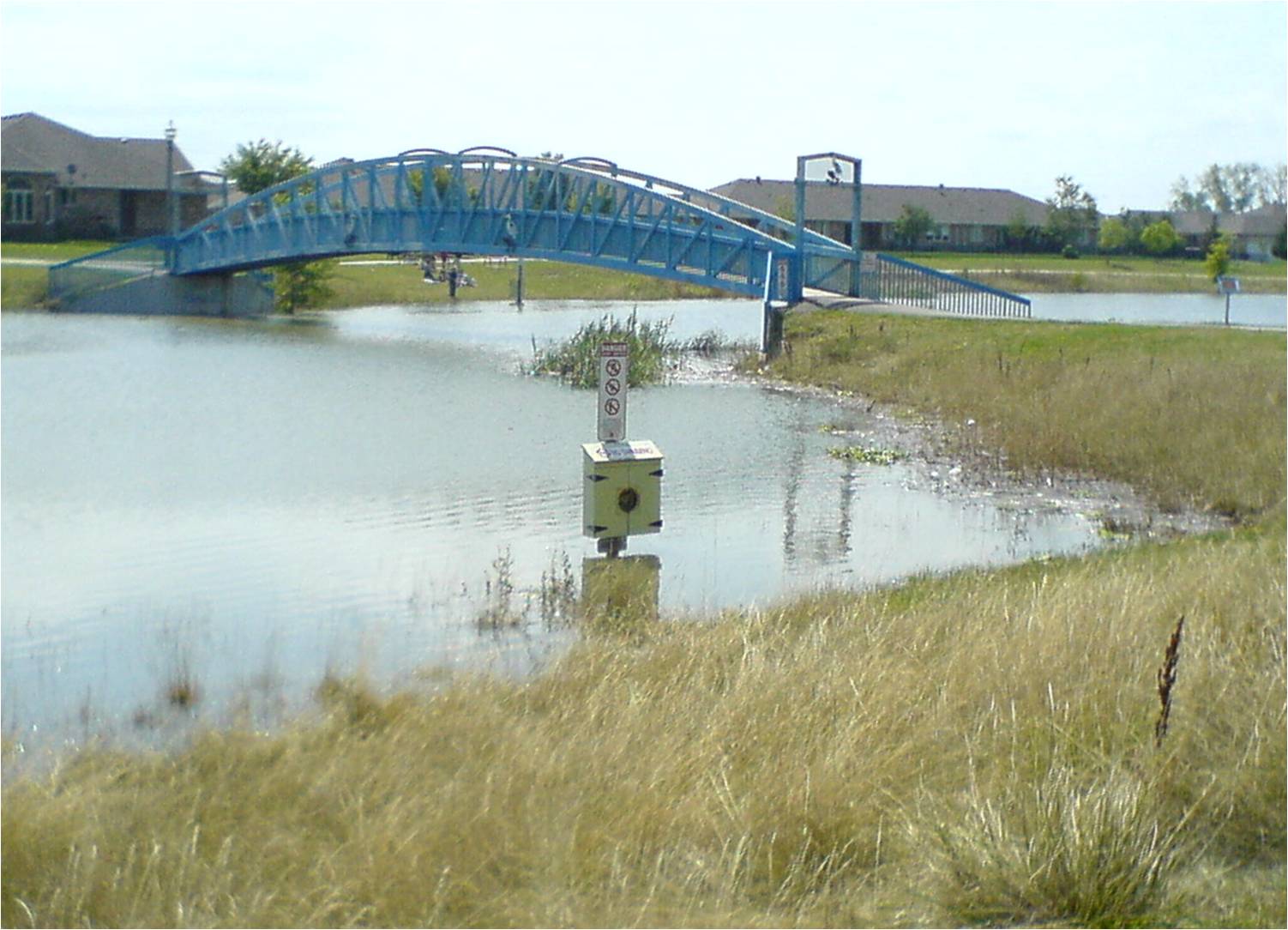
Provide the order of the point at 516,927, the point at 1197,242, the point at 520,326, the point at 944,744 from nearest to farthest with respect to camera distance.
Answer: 1. the point at 516,927
2. the point at 944,744
3. the point at 520,326
4. the point at 1197,242

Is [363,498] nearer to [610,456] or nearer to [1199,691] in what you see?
[610,456]

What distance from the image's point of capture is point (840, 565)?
14062 millimetres

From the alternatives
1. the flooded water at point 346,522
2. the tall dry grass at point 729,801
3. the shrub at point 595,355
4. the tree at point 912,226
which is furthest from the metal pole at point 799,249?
the tall dry grass at point 729,801

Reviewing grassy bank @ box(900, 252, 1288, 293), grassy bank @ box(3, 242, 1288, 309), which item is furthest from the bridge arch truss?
grassy bank @ box(900, 252, 1288, 293)

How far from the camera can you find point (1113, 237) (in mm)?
55250

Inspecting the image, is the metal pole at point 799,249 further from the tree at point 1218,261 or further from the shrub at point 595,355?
the tree at point 1218,261

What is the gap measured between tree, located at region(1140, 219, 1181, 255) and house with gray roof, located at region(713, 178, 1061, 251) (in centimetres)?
613

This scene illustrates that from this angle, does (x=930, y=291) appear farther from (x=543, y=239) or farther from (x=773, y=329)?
(x=543, y=239)

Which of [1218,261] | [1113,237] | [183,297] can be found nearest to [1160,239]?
[1113,237]

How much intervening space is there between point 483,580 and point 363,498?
14.1 ft

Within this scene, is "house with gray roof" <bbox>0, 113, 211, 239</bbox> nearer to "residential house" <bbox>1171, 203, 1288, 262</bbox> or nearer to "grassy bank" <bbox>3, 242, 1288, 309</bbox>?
"grassy bank" <bbox>3, 242, 1288, 309</bbox>

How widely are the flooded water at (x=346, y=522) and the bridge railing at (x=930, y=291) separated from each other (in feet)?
33.0

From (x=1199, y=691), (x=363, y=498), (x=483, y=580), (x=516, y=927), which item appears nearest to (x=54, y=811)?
(x=516, y=927)

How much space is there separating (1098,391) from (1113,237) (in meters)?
35.2
